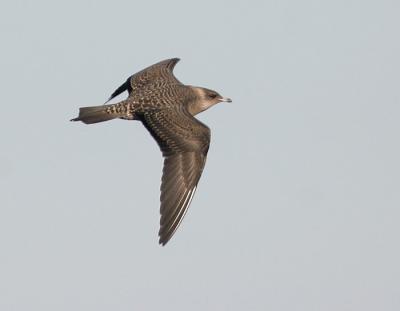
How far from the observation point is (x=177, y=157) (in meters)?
16.7

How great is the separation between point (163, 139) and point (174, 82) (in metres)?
2.70

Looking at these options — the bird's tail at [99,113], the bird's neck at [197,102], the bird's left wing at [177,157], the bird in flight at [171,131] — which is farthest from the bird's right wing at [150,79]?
the bird's left wing at [177,157]

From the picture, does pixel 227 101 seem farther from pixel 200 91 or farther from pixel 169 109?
pixel 169 109

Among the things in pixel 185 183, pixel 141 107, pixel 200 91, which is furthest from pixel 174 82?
pixel 185 183

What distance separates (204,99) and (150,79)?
3.44 feet

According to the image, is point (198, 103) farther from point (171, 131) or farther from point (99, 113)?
point (99, 113)

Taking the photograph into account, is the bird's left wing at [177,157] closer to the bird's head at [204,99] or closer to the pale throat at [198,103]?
the pale throat at [198,103]

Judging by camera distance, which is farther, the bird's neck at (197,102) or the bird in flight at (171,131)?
the bird's neck at (197,102)

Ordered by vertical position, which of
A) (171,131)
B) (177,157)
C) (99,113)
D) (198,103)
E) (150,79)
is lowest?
(177,157)

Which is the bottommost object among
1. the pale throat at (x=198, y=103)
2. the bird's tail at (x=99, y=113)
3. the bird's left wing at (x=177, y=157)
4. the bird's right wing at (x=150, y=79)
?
the bird's left wing at (x=177, y=157)

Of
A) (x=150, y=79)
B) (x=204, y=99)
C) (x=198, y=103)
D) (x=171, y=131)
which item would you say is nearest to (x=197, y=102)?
(x=198, y=103)

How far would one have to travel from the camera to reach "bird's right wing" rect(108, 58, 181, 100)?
1911 cm

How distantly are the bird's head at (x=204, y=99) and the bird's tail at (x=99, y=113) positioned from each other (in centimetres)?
174

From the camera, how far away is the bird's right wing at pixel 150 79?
19109mm
